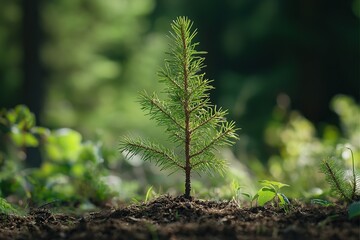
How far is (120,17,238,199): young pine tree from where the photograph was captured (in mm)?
2254

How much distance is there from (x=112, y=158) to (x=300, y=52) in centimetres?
1018

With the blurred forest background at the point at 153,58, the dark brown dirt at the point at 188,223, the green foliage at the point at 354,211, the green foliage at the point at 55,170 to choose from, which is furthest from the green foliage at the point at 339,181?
the blurred forest background at the point at 153,58

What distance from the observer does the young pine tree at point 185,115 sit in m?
2.25

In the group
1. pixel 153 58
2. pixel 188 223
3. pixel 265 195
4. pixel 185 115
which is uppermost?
pixel 153 58

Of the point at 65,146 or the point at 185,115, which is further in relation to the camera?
the point at 65,146

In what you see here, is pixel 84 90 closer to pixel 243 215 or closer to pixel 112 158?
pixel 112 158

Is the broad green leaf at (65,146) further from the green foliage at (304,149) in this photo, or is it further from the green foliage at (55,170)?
the green foliage at (304,149)

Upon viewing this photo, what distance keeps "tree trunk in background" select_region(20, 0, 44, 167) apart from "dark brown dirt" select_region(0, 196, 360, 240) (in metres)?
8.30

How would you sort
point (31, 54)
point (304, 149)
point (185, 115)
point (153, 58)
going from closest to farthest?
1. point (185, 115)
2. point (304, 149)
3. point (31, 54)
4. point (153, 58)

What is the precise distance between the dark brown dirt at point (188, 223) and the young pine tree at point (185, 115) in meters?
0.17

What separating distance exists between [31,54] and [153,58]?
2504 mm

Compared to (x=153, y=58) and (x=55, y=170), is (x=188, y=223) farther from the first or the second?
(x=153, y=58)

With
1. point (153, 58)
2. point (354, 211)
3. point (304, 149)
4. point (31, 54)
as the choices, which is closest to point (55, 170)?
point (354, 211)

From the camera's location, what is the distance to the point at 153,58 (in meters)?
11.7
